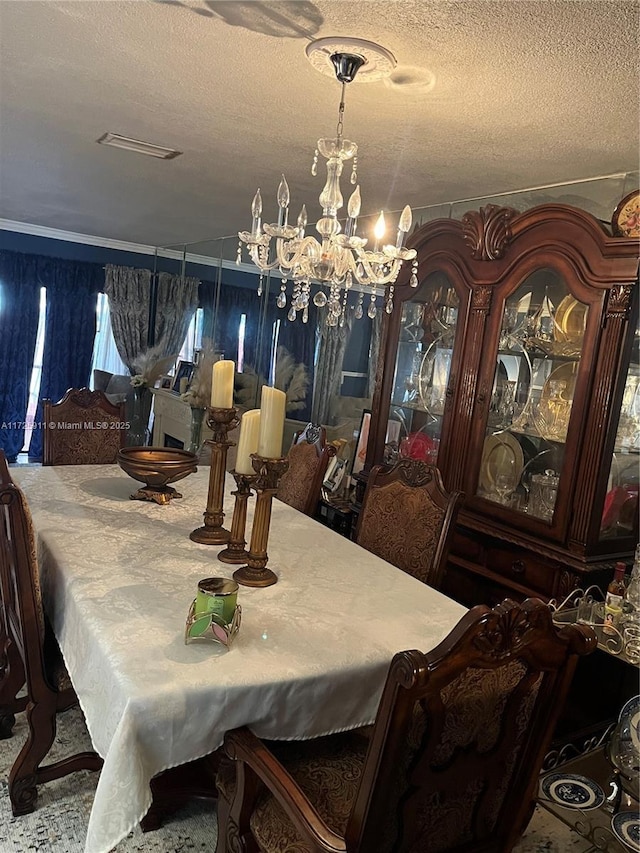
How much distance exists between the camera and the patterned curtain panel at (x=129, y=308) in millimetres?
6812

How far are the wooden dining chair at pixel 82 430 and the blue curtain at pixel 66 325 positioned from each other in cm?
360

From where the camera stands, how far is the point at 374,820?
3.61ft

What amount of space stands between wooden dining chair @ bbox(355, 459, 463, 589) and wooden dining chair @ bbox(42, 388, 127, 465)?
1.62 metres

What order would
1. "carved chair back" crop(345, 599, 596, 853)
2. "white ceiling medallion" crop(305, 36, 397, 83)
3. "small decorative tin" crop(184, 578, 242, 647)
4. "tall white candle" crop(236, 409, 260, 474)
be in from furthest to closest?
"tall white candle" crop(236, 409, 260, 474) < "white ceiling medallion" crop(305, 36, 397, 83) < "small decorative tin" crop(184, 578, 242, 647) < "carved chair back" crop(345, 599, 596, 853)

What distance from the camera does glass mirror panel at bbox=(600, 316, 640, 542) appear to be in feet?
7.64

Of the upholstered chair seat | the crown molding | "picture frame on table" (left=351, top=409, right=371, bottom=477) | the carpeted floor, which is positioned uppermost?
the crown molding

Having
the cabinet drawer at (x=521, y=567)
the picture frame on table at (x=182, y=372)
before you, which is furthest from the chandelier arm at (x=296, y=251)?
the picture frame on table at (x=182, y=372)

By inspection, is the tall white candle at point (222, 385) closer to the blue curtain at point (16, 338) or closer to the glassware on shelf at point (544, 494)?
the glassware on shelf at point (544, 494)

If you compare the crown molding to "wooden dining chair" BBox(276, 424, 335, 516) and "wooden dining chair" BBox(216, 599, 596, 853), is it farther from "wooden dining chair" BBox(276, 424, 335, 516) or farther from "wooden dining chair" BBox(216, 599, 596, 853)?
"wooden dining chair" BBox(216, 599, 596, 853)

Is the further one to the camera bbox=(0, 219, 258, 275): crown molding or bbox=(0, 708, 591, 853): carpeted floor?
bbox=(0, 219, 258, 275): crown molding

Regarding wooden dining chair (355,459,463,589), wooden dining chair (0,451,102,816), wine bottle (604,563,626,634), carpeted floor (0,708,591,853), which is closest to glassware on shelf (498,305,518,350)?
wooden dining chair (355,459,463,589)

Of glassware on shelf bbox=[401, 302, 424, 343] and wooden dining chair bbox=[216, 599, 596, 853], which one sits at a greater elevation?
glassware on shelf bbox=[401, 302, 424, 343]

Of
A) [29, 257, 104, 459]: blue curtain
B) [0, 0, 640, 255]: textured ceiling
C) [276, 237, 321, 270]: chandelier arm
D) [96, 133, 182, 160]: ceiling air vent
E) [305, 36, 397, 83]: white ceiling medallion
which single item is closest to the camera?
[0, 0, 640, 255]: textured ceiling

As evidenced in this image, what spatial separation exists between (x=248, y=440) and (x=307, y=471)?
3.52 feet
